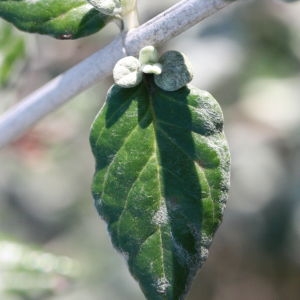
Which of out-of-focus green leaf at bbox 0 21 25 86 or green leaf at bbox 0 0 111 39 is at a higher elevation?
green leaf at bbox 0 0 111 39

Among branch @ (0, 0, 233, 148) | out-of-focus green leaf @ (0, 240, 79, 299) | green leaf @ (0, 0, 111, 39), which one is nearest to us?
branch @ (0, 0, 233, 148)

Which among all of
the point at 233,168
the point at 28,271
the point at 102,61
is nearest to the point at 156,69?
the point at 102,61

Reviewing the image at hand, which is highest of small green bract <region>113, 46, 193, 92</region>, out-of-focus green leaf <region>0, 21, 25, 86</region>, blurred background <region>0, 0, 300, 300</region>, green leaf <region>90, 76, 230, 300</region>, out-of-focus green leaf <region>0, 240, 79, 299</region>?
small green bract <region>113, 46, 193, 92</region>

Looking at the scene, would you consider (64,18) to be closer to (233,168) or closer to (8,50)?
(8,50)

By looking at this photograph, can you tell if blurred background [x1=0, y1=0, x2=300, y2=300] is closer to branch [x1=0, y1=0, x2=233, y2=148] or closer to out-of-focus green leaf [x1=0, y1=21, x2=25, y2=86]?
out-of-focus green leaf [x1=0, y1=21, x2=25, y2=86]

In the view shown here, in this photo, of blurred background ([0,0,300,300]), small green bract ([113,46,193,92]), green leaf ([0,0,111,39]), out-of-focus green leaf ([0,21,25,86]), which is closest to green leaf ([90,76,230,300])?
small green bract ([113,46,193,92])

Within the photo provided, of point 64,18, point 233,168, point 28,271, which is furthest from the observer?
point 233,168

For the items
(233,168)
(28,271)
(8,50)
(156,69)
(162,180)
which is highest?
(156,69)

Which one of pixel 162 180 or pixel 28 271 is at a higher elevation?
pixel 162 180
